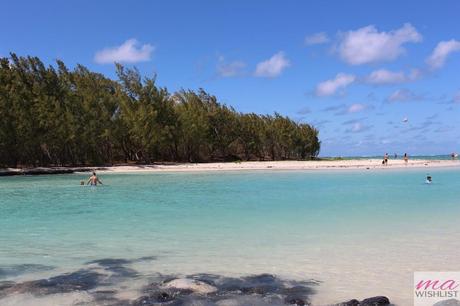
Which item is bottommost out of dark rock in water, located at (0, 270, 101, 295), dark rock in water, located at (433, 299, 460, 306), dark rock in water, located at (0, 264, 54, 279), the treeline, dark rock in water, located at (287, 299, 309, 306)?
dark rock in water, located at (0, 264, 54, 279)

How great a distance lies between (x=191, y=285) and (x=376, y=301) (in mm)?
2967

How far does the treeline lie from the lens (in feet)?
191

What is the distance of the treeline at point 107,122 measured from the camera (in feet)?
191

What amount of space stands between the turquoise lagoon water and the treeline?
124 feet

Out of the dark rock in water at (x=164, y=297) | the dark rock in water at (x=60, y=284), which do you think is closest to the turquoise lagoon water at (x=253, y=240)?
the dark rock in water at (x=60, y=284)

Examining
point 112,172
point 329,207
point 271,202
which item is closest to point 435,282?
point 329,207

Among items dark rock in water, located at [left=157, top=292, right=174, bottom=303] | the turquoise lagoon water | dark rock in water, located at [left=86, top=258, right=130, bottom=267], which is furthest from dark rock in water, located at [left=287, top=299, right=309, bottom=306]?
dark rock in water, located at [left=86, top=258, right=130, bottom=267]

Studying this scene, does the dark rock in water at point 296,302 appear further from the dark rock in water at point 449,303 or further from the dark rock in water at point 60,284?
the dark rock in water at point 60,284

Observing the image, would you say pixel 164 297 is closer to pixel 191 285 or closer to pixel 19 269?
pixel 191 285

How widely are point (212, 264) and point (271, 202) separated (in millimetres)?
13421

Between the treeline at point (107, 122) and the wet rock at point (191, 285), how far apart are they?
5137 centimetres

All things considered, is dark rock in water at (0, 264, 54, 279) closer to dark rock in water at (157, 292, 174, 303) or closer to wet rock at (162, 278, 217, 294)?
wet rock at (162, 278, 217, 294)

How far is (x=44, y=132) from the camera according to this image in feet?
196

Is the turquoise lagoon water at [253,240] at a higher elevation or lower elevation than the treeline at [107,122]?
lower
